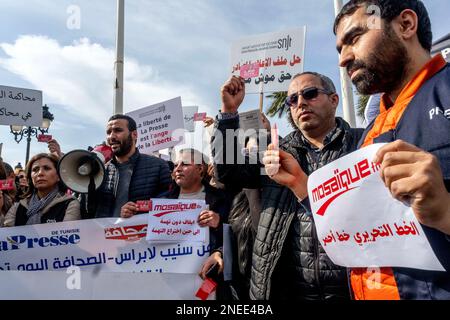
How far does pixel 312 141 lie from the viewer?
211 cm

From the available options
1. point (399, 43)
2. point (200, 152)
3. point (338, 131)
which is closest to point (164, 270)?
A: point (200, 152)

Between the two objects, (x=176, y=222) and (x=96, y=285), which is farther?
(x=176, y=222)

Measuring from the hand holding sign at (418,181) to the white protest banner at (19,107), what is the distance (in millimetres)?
5564

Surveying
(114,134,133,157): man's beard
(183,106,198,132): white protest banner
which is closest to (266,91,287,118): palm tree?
(183,106,198,132): white protest banner

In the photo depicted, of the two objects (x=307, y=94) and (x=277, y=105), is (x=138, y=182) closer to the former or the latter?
(x=307, y=94)

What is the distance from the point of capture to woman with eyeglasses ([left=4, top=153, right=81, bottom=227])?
3.00 meters

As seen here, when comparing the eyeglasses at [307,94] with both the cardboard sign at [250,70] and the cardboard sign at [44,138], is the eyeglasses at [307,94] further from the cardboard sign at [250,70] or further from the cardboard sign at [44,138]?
the cardboard sign at [44,138]

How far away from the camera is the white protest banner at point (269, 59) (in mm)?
3656

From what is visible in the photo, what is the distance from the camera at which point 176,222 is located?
2.83 metres

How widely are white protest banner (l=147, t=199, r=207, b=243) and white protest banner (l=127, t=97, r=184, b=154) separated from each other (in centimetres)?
208

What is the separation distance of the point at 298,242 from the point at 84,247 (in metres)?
1.86

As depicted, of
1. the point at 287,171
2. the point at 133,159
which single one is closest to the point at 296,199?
the point at 287,171
